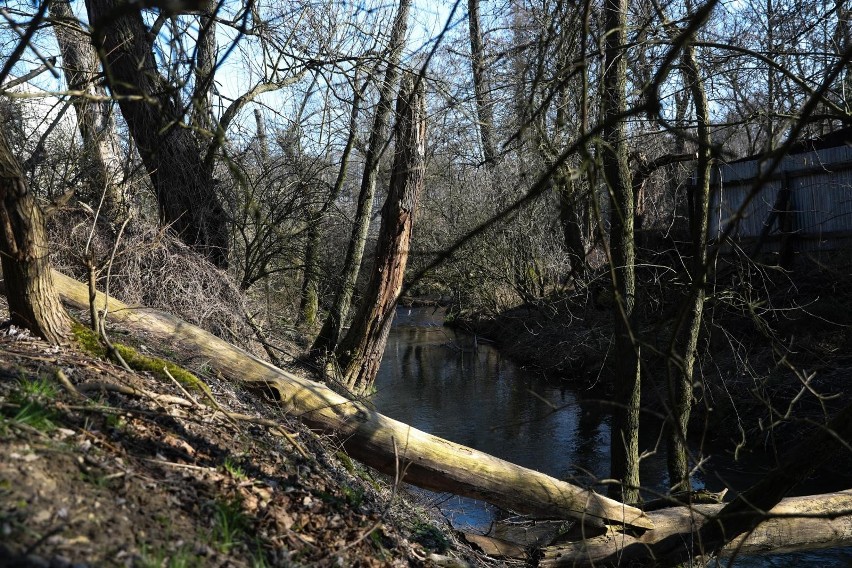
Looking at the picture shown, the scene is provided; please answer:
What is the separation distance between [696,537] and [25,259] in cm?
519

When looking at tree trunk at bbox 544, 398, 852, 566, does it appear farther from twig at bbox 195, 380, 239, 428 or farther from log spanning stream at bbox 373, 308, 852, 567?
twig at bbox 195, 380, 239, 428

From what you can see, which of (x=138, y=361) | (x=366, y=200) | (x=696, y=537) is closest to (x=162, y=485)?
(x=138, y=361)

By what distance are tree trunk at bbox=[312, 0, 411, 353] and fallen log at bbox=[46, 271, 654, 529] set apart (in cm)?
349

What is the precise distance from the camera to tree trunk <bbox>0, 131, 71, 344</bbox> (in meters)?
4.48

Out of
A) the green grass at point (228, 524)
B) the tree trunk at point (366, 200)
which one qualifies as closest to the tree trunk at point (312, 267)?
the tree trunk at point (366, 200)

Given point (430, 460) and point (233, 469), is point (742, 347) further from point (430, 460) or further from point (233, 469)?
point (233, 469)

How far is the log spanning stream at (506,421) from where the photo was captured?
28.1 feet

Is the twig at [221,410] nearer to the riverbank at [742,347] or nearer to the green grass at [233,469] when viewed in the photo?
the green grass at [233,469]

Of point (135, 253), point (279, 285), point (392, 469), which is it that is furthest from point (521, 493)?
point (279, 285)

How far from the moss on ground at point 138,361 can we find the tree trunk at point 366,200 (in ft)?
13.1

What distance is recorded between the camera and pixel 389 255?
10344 millimetres

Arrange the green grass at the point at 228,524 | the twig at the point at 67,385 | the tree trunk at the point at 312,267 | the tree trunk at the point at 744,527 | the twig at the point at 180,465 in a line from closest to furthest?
the green grass at the point at 228,524 → the twig at the point at 180,465 → the twig at the point at 67,385 → the tree trunk at the point at 744,527 → the tree trunk at the point at 312,267

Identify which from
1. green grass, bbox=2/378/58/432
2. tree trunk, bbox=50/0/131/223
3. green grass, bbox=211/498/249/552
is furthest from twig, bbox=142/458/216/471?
tree trunk, bbox=50/0/131/223

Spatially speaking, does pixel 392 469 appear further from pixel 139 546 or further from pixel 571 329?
pixel 571 329
